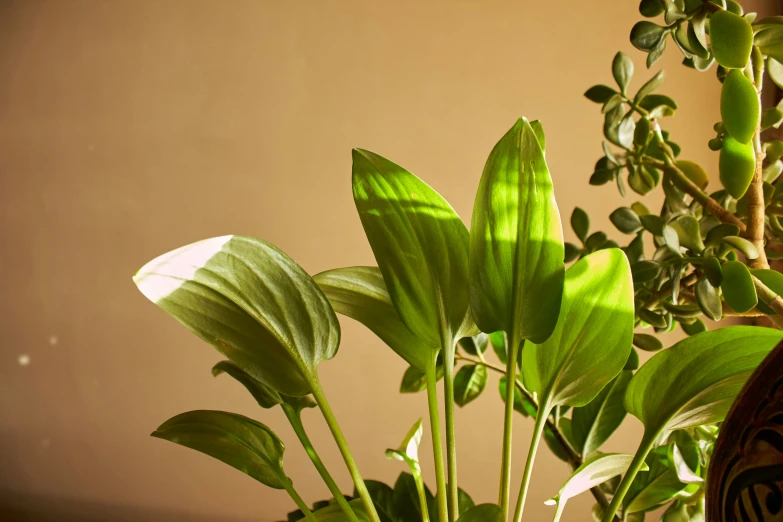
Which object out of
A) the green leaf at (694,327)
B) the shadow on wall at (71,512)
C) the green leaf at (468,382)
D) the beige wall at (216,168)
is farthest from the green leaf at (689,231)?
the shadow on wall at (71,512)

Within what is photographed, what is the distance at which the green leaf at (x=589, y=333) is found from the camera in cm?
32

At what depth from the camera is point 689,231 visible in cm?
43

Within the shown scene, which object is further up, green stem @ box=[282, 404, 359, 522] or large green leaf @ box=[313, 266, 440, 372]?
large green leaf @ box=[313, 266, 440, 372]

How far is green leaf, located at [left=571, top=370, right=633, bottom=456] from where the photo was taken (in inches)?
18.4

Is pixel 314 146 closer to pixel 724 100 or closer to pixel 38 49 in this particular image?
pixel 38 49

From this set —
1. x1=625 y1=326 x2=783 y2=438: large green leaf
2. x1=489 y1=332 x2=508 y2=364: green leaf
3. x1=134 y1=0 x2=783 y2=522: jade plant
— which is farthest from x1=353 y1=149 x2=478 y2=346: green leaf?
x1=489 y1=332 x2=508 y2=364: green leaf

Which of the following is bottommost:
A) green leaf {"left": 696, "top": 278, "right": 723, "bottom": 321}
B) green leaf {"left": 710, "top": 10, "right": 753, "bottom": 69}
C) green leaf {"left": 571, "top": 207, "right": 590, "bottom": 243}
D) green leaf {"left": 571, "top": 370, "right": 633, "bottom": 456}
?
green leaf {"left": 571, "top": 370, "right": 633, "bottom": 456}

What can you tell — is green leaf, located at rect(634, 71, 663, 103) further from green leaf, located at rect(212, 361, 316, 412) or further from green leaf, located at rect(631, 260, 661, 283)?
green leaf, located at rect(212, 361, 316, 412)

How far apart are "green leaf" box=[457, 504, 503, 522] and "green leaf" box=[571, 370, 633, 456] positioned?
0.20m

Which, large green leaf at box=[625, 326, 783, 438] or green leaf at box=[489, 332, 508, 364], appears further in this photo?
green leaf at box=[489, 332, 508, 364]

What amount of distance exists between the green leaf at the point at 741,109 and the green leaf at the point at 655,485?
23 centimetres

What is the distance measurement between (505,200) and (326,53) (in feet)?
2.63

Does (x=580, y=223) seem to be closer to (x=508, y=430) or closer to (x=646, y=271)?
(x=646, y=271)

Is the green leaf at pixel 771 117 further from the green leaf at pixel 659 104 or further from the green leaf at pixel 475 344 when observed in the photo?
the green leaf at pixel 475 344
